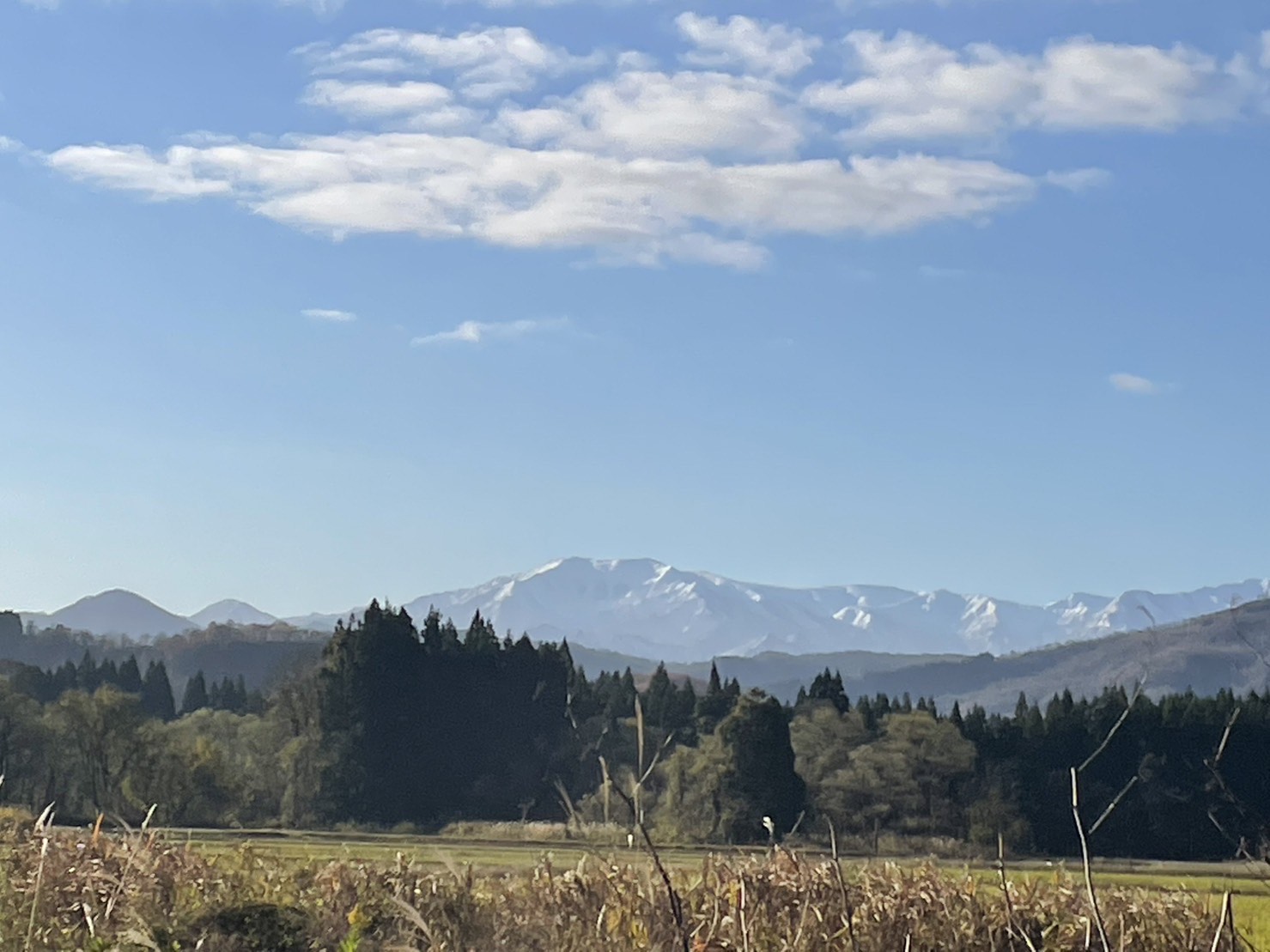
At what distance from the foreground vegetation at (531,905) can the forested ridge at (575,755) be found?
38.3 meters

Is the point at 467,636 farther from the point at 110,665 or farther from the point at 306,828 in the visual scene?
the point at 110,665

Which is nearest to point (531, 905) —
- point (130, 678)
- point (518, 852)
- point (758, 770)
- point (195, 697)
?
point (518, 852)

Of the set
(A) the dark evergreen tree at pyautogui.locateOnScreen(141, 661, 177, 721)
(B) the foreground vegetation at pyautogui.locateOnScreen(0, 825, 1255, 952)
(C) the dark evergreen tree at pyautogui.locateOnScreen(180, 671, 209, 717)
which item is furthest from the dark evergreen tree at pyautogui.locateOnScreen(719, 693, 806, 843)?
(A) the dark evergreen tree at pyautogui.locateOnScreen(141, 661, 177, 721)

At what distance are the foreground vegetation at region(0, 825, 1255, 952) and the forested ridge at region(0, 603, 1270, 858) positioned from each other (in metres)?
38.3

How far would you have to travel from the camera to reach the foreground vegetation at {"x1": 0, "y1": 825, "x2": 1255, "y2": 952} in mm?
14766

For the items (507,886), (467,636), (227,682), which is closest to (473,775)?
(467,636)

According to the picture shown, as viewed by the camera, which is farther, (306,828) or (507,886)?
(306,828)

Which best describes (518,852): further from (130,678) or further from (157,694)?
(130,678)

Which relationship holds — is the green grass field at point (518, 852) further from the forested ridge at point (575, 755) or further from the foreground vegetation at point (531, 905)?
the foreground vegetation at point (531, 905)

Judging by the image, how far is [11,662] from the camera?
103000 mm

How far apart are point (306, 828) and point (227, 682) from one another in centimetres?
3718

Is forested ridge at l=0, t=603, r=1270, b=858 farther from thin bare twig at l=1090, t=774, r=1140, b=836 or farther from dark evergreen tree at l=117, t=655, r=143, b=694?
thin bare twig at l=1090, t=774, r=1140, b=836

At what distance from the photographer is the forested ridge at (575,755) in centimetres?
6397

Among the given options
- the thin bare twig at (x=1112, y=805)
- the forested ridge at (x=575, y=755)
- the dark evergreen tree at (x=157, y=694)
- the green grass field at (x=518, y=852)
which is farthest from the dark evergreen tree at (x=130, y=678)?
the thin bare twig at (x=1112, y=805)
